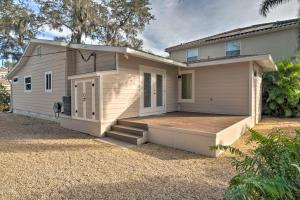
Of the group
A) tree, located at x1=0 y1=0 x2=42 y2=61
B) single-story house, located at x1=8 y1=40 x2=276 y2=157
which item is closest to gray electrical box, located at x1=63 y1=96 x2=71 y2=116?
single-story house, located at x1=8 y1=40 x2=276 y2=157

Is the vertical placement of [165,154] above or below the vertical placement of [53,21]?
below

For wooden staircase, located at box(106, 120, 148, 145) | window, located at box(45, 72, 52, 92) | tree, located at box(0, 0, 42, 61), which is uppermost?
tree, located at box(0, 0, 42, 61)

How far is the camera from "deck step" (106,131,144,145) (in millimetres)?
6322

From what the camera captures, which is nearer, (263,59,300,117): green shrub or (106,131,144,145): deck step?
(106,131,144,145): deck step

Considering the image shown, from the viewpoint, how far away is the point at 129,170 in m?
4.30

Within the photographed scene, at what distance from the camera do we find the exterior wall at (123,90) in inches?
291

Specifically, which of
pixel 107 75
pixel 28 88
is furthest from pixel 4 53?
pixel 107 75

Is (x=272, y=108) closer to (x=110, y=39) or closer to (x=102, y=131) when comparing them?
(x=102, y=131)

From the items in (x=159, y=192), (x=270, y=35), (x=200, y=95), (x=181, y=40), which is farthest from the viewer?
(x=181, y=40)

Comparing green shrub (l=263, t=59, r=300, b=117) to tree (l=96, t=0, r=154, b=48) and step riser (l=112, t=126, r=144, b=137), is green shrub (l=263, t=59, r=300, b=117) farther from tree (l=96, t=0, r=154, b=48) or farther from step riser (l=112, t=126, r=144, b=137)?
tree (l=96, t=0, r=154, b=48)

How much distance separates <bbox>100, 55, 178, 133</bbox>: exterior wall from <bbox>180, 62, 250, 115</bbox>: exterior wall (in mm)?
2568

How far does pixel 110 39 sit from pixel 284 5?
13.3 metres

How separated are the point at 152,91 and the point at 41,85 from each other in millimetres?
6568

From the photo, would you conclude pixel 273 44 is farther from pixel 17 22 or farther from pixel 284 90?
pixel 17 22
